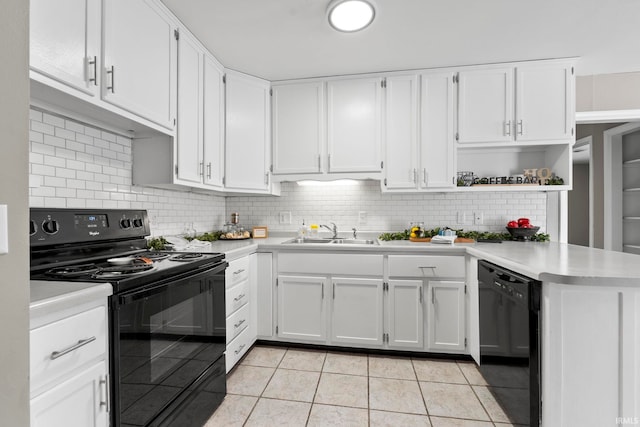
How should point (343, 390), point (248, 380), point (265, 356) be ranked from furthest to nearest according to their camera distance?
1. point (265, 356)
2. point (248, 380)
3. point (343, 390)

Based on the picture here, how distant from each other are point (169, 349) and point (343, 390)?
1.20 m

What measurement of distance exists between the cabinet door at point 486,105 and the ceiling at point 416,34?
132 millimetres

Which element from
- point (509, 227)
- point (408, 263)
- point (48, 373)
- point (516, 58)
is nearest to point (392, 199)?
point (408, 263)

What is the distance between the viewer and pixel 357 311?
264 cm

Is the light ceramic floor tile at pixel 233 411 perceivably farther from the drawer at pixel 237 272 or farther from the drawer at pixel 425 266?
the drawer at pixel 425 266

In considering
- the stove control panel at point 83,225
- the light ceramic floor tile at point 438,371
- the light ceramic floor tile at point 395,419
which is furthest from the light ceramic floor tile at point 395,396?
the stove control panel at point 83,225

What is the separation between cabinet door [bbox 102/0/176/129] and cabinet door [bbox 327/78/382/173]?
4.62 ft

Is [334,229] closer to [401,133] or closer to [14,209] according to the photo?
[401,133]

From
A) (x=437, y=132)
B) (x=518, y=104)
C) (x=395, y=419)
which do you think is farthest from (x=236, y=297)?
(x=518, y=104)

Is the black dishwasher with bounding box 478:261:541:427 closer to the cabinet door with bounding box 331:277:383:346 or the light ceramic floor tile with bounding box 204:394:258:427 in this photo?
the cabinet door with bounding box 331:277:383:346

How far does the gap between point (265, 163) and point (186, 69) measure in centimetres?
107

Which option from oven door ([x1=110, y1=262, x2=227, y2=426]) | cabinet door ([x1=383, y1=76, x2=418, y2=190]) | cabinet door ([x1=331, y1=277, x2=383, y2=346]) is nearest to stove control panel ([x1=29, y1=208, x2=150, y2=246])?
oven door ([x1=110, y1=262, x2=227, y2=426])

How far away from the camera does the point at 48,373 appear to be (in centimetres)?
96

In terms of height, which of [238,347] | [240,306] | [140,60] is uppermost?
[140,60]
